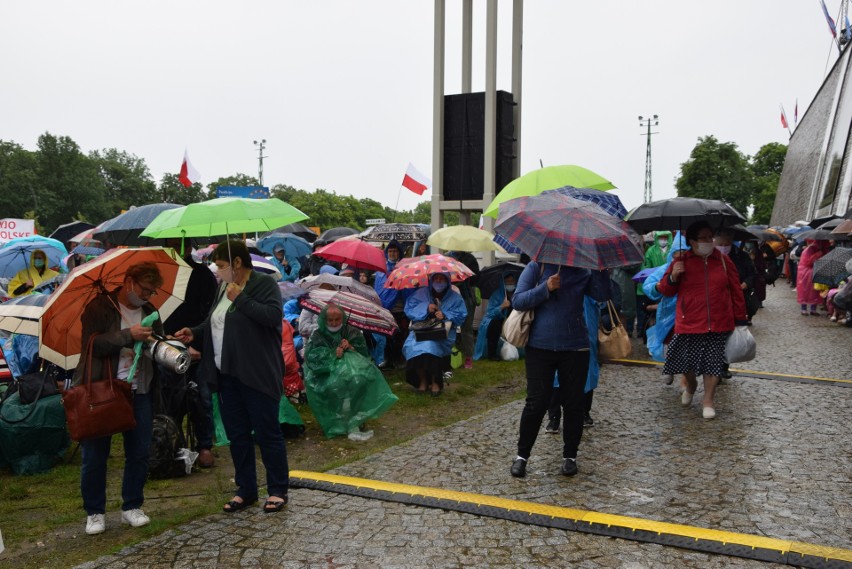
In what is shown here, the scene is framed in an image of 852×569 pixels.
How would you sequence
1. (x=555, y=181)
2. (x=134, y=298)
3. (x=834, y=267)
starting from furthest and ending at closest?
(x=834, y=267) → (x=555, y=181) → (x=134, y=298)

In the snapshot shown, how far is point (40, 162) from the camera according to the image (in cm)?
6662

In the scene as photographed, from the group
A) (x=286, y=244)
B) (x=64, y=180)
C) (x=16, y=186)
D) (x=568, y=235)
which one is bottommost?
(x=286, y=244)

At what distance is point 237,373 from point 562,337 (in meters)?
2.21

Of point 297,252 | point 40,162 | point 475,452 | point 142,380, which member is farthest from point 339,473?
point 40,162

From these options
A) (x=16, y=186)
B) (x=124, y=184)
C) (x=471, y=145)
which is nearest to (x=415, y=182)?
(x=471, y=145)

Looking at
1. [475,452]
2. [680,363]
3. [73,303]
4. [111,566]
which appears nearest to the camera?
[111,566]

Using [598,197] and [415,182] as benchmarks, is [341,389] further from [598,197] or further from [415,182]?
[415,182]

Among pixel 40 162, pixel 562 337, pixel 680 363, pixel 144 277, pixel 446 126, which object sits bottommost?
pixel 680 363

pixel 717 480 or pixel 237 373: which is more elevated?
pixel 237 373

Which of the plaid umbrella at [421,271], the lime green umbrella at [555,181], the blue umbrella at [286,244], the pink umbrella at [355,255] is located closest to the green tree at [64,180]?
the blue umbrella at [286,244]

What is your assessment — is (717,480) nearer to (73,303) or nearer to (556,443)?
(556,443)

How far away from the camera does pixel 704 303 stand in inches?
299

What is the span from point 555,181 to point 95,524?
16.9 ft

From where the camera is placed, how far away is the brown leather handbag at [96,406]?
4629 millimetres
